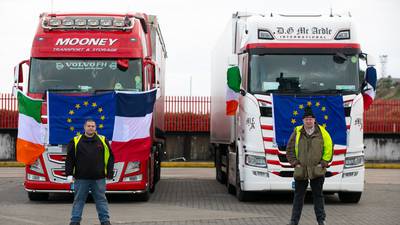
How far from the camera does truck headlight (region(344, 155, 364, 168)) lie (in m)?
16.3

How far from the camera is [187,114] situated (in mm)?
35906

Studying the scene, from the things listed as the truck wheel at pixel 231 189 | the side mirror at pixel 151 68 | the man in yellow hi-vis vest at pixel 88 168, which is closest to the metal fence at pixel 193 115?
the truck wheel at pixel 231 189

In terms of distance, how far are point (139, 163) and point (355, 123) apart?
4.56 meters

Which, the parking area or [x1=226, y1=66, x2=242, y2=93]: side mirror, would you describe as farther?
[x1=226, y1=66, x2=242, y2=93]: side mirror

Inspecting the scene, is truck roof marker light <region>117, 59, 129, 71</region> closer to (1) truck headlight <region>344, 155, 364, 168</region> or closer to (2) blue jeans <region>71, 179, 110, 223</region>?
(1) truck headlight <region>344, 155, 364, 168</region>

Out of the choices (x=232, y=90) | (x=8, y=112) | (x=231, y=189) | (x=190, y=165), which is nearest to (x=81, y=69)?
(x=232, y=90)

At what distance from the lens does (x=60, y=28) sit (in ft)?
55.7

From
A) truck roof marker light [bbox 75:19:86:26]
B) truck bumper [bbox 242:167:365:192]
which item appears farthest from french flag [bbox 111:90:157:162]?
truck bumper [bbox 242:167:365:192]

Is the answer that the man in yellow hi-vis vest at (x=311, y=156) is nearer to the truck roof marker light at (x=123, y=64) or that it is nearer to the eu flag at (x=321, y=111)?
the eu flag at (x=321, y=111)

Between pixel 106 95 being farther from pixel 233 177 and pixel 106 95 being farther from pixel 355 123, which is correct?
pixel 355 123

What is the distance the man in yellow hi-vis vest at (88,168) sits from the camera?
1156cm

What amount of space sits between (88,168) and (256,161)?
216 inches

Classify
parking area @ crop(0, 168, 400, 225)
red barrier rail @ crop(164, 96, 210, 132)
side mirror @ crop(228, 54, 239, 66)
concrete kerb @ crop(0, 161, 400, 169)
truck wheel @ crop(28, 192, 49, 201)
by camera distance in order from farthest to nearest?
red barrier rail @ crop(164, 96, 210, 132), concrete kerb @ crop(0, 161, 400, 169), side mirror @ crop(228, 54, 239, 66), truck wheel @ crop(28, 192, 49, 201), parking area @ crop(0, 168, 400, 225)

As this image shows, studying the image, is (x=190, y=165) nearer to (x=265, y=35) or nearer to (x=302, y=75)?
(x=265, y=35)
